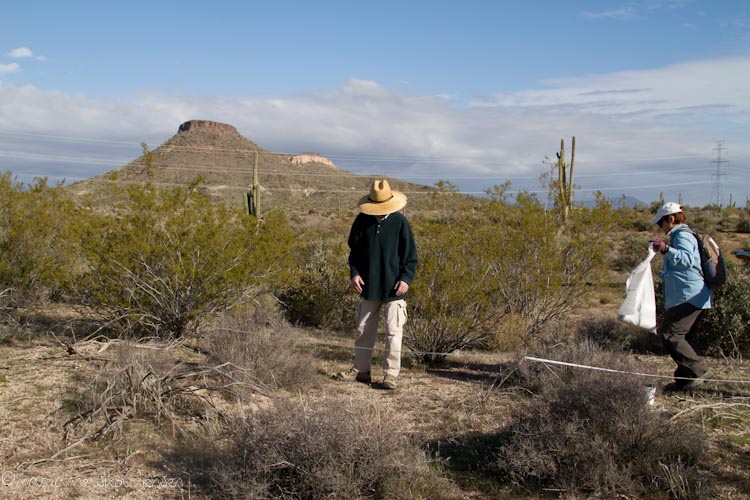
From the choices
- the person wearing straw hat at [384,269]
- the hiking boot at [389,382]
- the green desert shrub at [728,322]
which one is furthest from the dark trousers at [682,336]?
the hiking boot at [389,382]

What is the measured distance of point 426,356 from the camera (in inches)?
293

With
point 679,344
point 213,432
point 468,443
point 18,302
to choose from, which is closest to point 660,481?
point 468,443

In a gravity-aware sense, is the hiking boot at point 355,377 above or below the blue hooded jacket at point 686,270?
below

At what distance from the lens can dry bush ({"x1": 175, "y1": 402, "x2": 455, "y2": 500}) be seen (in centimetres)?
357

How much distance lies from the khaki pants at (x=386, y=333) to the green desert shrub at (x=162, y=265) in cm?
207

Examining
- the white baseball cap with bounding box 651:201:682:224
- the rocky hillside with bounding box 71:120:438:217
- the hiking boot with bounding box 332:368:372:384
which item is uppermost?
the rocky hillside with bounding box 71:120:438:217

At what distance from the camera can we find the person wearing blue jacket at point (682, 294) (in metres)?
5.69

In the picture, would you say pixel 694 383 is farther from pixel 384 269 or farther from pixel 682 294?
pixel 384 269

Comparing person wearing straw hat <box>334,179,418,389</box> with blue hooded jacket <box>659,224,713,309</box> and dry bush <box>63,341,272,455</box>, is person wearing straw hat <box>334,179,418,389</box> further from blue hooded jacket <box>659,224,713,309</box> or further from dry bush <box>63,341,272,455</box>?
blue hooded jacket <box>659,224,713,309</box>

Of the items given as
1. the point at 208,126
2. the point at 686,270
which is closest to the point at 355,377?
the point at 686,270

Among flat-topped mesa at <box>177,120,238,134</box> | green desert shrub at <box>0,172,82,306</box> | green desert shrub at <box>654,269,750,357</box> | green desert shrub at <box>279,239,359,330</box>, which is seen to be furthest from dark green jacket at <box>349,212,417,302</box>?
flat-topped mesa at <box>177,120,238,134</box>

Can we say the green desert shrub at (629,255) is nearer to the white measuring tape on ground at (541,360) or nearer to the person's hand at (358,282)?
the white measuring tape on ground at (541,360)

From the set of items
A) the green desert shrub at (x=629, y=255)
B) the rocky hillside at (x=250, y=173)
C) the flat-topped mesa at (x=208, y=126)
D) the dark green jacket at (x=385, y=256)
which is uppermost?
the flat-topped mesa at (x=208, y=126)

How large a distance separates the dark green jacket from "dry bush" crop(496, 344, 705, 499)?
91.4 inches
